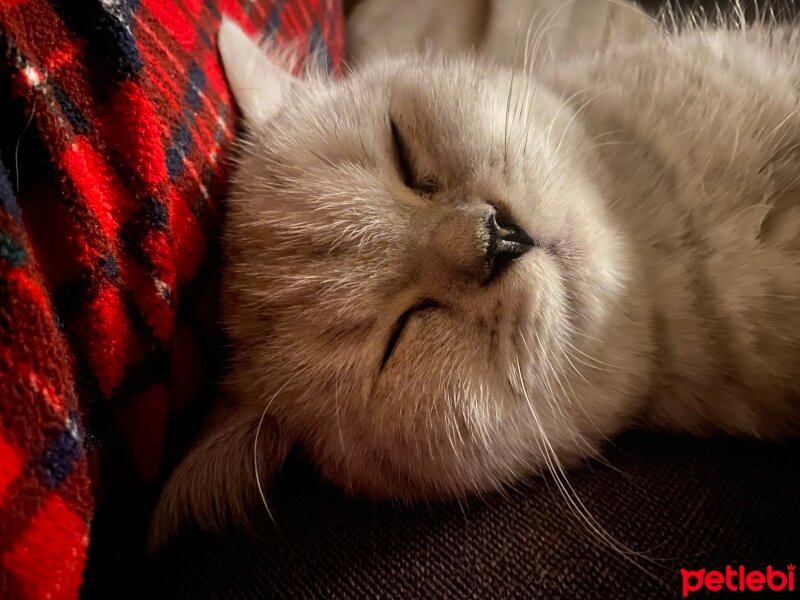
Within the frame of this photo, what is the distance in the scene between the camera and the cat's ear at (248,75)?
88 centimetres

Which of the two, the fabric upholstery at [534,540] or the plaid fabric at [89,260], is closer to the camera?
the plaid fabric at [89,260]

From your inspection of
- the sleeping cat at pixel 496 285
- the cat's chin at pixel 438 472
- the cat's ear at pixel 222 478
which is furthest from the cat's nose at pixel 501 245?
the cat's ear at pixel 222 478

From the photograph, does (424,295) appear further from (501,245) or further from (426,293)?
(501,245)

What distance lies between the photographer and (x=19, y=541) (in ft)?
1.49

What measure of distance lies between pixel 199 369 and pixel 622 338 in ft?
1.76

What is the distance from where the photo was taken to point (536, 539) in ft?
2.11

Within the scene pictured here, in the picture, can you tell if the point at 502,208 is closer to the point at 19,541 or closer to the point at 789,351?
the point at 789,351

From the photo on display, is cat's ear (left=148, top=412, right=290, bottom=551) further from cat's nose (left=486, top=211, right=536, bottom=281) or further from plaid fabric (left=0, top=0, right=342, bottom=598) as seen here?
cat's nose (left=486, top=211, right=536, bottom=281)

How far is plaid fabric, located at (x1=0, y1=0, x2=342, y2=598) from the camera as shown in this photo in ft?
1.54

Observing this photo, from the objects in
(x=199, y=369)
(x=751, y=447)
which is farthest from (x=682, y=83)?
(x=199, y=369)

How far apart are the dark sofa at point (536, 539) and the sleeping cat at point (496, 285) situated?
0.12 feet

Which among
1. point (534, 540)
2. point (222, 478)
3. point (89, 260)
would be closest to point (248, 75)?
point (89, 260)

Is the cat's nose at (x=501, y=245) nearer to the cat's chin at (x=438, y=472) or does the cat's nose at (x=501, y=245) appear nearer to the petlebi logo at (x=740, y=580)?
the cat's chin at (x=438, y=472)

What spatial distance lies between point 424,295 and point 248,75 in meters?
0.46
